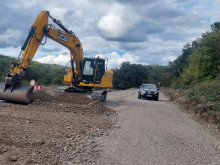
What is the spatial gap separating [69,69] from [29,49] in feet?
16.7

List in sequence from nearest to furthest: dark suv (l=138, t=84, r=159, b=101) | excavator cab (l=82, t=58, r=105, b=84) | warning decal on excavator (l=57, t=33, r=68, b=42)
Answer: warning decal on excavator (l=57, t=33, r=68, b=42), excavator cab (l=82, t=58, r=105, b=84), dark suv (l=138, t=84, r=159, b=101)

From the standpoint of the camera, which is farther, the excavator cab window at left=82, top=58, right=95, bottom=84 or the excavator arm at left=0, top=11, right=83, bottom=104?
the excavator cab window at left=82, top=58, right=95, bottom=84

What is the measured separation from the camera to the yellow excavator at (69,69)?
12945mm

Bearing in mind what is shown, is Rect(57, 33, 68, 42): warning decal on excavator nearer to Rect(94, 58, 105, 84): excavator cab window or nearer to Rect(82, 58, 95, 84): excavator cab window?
Rect(82, 58, 95, 84): excavator cab window

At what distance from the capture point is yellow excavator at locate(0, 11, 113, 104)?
1295cm

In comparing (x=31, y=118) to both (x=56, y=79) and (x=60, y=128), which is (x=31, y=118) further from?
(x=56, y=79)

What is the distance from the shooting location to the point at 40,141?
6867 millimetres

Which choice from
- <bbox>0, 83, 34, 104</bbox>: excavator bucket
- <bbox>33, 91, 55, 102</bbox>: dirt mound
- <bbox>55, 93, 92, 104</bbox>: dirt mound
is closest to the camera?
<bbox>0, 83, 34, 104</bbox>: excavator bucket

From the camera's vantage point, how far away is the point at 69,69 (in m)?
18.7

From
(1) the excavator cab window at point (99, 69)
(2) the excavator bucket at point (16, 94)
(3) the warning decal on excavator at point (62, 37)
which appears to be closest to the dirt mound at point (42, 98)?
(2) the excavator bucket at point (16, 94)

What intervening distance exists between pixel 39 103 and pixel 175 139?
7.39 metres

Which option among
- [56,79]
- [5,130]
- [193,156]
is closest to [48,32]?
[5,130]

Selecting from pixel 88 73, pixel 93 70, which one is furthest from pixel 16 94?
pixel 93 70

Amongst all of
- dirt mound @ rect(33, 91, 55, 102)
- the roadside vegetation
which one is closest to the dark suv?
the roadside vegetation
